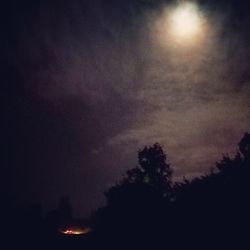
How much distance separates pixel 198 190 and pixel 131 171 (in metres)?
36.0

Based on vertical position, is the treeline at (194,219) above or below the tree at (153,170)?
below

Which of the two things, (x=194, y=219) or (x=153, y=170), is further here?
(x=153, y=170)

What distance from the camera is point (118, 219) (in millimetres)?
28281

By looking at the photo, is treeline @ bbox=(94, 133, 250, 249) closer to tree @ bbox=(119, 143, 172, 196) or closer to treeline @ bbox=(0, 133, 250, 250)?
treeline @ bbox=(0, 133, 250, 250)

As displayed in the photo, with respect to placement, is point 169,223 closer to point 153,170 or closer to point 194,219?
point 194,219

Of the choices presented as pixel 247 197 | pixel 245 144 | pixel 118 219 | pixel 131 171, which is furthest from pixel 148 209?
pixel 131 171

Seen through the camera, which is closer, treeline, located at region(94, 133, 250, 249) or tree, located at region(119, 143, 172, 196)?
treeline, located at region(94, 133, 250, 249)

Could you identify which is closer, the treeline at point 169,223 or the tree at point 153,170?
the treeline at point 169,223

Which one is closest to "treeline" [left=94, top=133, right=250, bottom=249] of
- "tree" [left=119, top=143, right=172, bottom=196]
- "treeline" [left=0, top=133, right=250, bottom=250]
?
"treeline" [left=0, top=133, right=250, bottom=250]

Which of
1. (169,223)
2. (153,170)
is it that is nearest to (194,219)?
(169,223)

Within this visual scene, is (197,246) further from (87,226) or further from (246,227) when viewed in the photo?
(87,226)

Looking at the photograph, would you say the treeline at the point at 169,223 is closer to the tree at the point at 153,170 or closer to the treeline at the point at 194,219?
the treeline at the point at 194,219

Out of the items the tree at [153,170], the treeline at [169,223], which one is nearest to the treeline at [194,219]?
the treeline at [169,223]

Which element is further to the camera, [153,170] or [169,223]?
[153,170]
